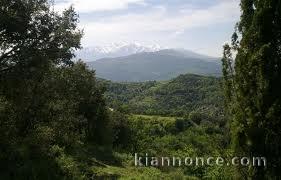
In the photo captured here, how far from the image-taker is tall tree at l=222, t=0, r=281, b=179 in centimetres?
1409

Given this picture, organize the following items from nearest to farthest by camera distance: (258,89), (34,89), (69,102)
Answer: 1. (258,89)
2. (34,89)
3. (69,102)

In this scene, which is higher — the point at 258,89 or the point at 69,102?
the point at 258,89

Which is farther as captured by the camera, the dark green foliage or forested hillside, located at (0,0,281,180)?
Result: the dark green foliage

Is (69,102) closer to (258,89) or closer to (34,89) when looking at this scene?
(34,89)

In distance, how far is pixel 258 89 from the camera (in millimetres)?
14180

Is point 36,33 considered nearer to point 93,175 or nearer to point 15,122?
point 15,122

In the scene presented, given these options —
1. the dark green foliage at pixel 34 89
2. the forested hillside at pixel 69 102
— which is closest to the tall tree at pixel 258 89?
the forested hillside at pixel 69 102

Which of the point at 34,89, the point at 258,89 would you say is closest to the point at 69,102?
the point at 34,89

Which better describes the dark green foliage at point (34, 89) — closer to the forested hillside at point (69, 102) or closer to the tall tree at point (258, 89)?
the forested hillside at point (69, 102)

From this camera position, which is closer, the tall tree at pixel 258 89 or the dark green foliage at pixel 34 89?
the tall tree at pixel 258 89

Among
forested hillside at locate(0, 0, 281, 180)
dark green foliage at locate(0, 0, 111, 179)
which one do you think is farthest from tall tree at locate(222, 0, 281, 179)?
dark green foliage at locate(0, 0, 111, 179)

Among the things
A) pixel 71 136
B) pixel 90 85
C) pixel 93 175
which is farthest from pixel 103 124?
pixel 93 175

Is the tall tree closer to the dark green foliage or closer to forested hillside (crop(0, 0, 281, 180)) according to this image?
forested hillside (crop(0, 0, 281, 180))

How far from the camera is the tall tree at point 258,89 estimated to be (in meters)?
14.1
